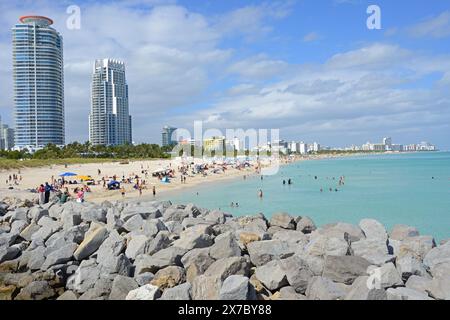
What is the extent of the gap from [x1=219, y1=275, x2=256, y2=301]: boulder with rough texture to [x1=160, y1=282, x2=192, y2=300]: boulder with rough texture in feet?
1.91

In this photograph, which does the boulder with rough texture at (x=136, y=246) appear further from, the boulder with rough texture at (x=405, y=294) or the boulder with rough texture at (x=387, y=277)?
the boulder with rough texture at (x=405, y=294)

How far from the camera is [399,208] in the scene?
2830cm

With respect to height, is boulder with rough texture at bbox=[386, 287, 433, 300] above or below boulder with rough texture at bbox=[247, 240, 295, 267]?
below

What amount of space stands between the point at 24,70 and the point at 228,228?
323ft

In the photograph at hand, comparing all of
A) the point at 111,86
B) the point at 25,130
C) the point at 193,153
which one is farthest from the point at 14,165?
the point at 111,86

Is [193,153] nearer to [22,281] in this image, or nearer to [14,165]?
[14,165]

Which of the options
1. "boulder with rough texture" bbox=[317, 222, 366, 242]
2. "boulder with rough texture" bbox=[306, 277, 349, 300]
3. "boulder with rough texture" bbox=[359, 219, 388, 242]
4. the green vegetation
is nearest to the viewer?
"boulder with rough texture" bbox=[306, 277, 349, 300]

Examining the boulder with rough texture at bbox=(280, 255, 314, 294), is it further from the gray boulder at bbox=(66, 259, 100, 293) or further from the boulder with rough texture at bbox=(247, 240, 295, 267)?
the gray boulder at bbox=(66, 259, 100, 293)

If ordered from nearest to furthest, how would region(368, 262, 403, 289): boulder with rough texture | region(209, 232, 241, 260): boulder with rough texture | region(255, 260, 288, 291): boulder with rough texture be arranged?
1. region(368, 262, 403, 289): boulder with rough texture
2. region(255, 260, 288, 291): boulder with rough texture
3. region(209, 232, 241, 260): boulder with rough texture

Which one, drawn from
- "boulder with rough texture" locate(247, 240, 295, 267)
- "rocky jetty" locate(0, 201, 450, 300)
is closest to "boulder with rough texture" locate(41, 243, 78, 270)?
"rocky jetty" locate(0, 201, 450, 300)

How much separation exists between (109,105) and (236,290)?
143 m

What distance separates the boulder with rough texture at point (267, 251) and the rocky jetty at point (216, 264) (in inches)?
0.8

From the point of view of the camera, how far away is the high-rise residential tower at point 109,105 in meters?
119

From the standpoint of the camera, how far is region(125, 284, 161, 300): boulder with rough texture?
21.4ft
